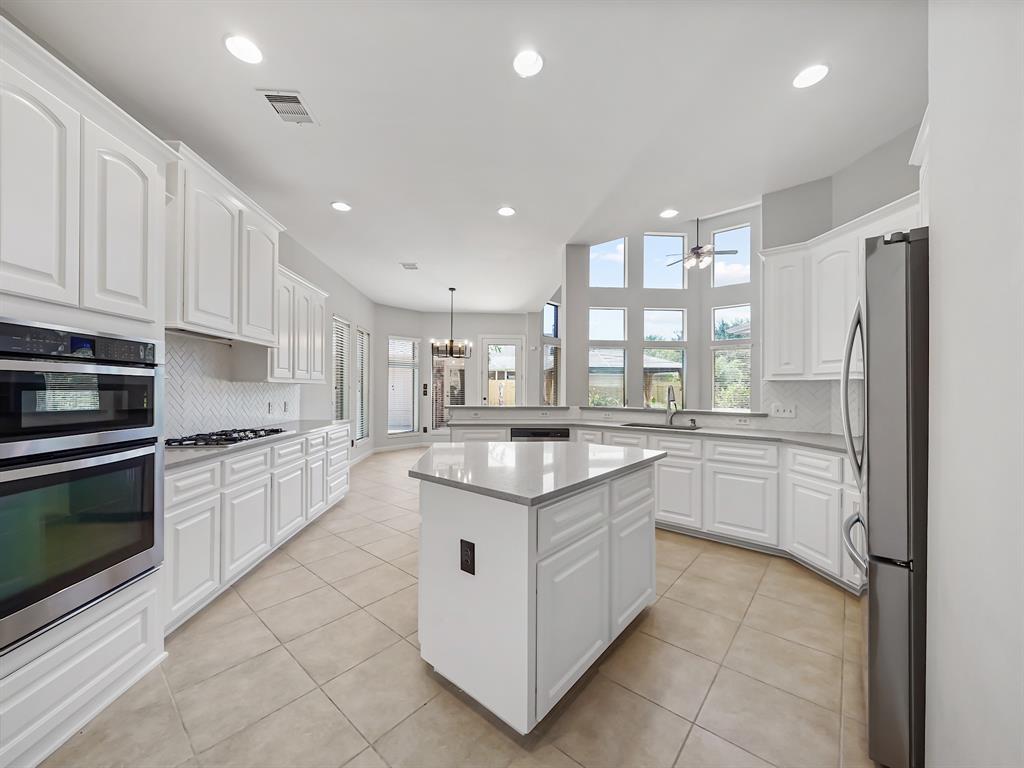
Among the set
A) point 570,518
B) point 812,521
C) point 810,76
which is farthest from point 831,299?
point 570,518

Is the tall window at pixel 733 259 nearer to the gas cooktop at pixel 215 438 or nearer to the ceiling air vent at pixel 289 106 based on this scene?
the ceiling air vent at pixel 289 106

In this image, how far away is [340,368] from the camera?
6.32 meters

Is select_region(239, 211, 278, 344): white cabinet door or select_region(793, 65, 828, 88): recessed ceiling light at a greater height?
select_region(793, 65, 828, 88): recessed ceiling light

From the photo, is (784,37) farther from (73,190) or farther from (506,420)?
(506,420)

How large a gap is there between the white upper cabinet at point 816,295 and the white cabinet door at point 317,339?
4.44 meters

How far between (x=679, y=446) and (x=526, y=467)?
7.11ft

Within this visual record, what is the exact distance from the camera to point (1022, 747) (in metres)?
0.68

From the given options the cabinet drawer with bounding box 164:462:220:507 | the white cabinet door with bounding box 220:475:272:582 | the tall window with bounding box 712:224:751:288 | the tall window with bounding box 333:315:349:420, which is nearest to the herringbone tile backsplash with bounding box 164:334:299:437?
the cabinet drawer with bounding box 164:462:220:507

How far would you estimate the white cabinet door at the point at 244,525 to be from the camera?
2.43m

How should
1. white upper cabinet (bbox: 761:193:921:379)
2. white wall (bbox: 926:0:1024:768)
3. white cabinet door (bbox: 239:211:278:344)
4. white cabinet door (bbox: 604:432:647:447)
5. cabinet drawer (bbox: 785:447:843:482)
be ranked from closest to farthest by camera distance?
white wall (bbox: 926:0:1024:768)
cabinet drawer (bbox: 785:447:843:482)
white upper cabinet (bbox: 761:193:921:379)
white cabinet door (bbox: 239:211:278:344)
white cabinet door (bbox: 604:432:647:447)

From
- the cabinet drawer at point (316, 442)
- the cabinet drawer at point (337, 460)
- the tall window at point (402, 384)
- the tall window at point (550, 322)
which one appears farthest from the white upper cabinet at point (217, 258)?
the tall window at point (550, 322)

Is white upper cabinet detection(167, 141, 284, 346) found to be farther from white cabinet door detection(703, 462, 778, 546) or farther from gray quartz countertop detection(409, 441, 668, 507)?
white cabinet door detection(703, 462, 778, 546)

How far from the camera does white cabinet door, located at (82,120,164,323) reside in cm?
157

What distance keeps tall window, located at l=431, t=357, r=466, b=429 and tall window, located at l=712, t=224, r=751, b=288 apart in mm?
5299
